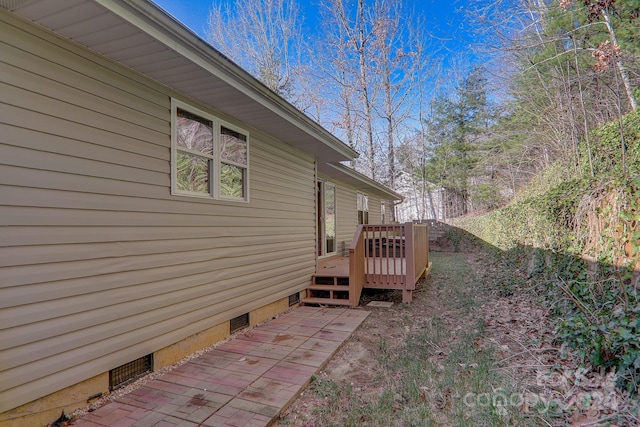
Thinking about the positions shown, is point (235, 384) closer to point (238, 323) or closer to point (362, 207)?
point (238, 323)

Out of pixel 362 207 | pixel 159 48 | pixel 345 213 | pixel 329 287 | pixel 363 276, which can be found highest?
pixel 159 48

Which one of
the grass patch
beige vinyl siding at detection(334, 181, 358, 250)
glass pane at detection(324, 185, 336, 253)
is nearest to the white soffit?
the grass patch

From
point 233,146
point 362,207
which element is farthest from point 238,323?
point 362,207

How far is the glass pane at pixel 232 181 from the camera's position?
4.31m

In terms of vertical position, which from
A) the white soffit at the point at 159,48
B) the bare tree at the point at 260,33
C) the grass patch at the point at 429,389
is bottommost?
the grass patch at the point at 429,389

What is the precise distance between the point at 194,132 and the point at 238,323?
2611mm

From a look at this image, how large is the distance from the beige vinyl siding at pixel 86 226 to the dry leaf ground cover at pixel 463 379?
1.67 metres

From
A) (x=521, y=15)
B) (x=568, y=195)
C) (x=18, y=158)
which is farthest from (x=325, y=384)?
(x=521, y=15)

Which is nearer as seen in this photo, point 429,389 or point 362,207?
point 429,389

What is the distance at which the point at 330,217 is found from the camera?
9.59 metres

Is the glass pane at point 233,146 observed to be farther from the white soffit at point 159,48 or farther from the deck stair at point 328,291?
the deck stair at point 328,291

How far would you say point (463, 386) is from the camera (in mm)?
2908

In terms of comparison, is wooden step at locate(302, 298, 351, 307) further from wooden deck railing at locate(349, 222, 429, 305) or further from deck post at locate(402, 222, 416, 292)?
deck post at locate(402, 222, 416, 292)

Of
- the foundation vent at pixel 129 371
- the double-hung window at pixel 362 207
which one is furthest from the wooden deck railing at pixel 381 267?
the double-hung window at pixel 362 207
